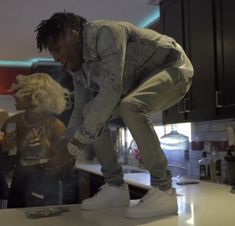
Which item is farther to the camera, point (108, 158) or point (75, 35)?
point (108, 158)

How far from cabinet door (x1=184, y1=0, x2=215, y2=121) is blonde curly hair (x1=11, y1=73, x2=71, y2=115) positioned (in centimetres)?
81

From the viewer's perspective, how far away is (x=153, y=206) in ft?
4.42

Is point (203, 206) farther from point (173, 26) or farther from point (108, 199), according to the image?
point (173, 26)

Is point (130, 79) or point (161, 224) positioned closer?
point (161, 224)

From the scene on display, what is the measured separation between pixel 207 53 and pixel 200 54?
86 mm

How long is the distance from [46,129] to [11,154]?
25 centimetres

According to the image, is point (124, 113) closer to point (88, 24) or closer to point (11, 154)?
point (88, 24)

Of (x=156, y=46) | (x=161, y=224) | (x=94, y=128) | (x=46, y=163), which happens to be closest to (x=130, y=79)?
(x=156, y=46)

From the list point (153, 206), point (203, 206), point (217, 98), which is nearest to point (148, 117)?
point (153, 206)

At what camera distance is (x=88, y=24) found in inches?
55.4

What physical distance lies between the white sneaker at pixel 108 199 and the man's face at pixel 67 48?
1.73ft

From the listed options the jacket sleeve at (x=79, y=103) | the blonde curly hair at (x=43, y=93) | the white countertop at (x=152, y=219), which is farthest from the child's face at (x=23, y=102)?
the white countertop at (x=152, y=219)

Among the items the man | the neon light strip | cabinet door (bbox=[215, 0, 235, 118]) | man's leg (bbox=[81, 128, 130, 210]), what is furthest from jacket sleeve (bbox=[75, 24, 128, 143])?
the neon light strip

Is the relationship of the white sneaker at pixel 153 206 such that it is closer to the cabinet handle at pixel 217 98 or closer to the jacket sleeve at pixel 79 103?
the jacket sleeve at pixel 79 103
